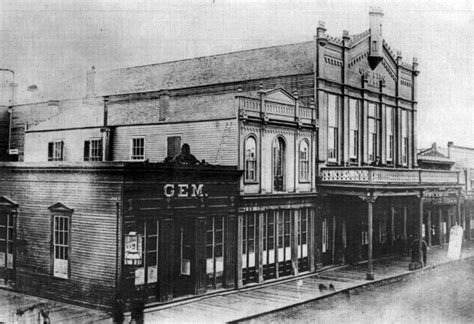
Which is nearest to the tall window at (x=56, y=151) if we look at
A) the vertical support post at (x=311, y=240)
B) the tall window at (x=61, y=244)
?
the tall window at (x=61, y=244)

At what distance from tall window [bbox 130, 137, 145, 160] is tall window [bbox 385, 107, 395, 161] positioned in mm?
14591

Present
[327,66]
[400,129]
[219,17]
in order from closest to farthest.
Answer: [219,17] < [327,66] < [400,129]

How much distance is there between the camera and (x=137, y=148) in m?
25.7

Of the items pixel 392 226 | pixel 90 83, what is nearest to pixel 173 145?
pixel 90 83

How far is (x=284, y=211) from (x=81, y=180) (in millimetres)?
9581

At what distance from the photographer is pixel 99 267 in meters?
17.6

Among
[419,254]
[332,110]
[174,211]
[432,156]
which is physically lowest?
[419,254]

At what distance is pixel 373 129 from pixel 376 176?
7.31 m

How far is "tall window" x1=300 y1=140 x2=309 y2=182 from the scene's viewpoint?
85.8ft

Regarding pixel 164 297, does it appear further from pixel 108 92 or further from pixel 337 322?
pixel 108 92

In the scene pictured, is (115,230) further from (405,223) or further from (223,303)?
(405,223)

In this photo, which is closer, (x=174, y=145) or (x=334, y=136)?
(x=174, y=145)

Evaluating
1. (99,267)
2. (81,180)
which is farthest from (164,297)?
(81,180)

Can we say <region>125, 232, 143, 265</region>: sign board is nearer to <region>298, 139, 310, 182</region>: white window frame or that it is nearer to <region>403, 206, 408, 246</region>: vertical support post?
<region>298, 139, 310, 182</region>: white window frame
